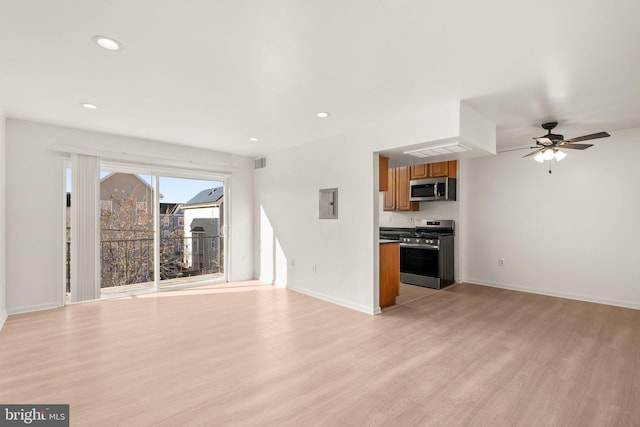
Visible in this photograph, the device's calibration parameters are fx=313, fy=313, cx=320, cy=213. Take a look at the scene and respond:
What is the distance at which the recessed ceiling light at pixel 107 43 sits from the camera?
7.02 feet

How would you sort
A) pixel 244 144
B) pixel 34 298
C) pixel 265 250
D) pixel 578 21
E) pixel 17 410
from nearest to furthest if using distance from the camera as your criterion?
1. pixel 578 21
2. pixel 17 410
3. pixel 34 298
4. pixel 244 144
5. pixel 265 250

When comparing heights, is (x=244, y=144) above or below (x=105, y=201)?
above

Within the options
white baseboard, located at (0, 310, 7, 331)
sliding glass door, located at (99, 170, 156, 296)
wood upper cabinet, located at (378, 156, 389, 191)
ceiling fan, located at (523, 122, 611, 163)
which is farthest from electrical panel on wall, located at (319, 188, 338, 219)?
white baseboard, located at (0, 310, 7, 331)

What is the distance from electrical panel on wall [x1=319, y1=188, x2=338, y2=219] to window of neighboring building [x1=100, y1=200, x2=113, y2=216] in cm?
327

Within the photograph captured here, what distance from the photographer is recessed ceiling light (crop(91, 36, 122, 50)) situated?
7.02ft

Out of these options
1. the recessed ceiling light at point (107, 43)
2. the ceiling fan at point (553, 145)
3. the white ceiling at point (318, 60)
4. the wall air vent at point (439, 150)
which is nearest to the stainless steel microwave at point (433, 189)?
the wall air vent at point (439, 150)

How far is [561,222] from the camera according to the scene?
15.9ft

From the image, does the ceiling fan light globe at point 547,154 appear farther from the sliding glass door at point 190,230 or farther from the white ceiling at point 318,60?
the sliding glass door at point 190,230

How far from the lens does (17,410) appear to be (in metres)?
2.06

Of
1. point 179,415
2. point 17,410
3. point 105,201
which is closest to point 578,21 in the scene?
point 179,415

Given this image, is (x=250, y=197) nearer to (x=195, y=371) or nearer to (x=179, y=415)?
(x=195, y=371)

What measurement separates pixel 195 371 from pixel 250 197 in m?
4.20

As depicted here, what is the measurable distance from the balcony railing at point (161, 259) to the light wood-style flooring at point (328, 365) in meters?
0.92

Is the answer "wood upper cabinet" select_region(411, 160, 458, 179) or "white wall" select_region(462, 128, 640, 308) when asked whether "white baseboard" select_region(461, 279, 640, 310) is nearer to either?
"white wall" select_region(462, 128, 640, 308)
